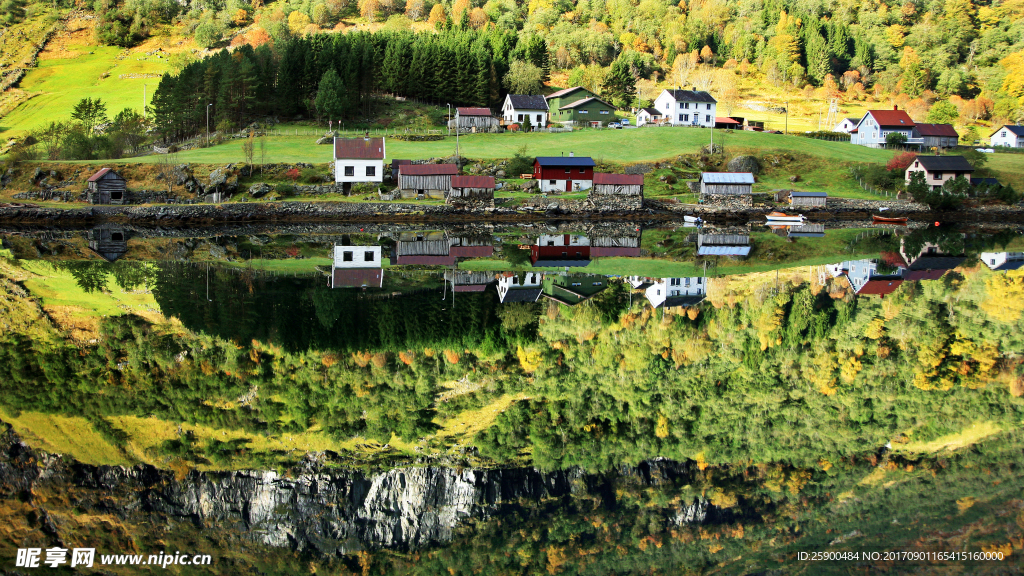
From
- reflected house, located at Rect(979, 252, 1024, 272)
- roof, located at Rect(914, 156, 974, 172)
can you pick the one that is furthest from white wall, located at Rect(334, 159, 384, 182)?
roof, located at Rect(914, 156, 974, 172)

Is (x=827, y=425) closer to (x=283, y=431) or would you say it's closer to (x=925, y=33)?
(x=283, y=431)

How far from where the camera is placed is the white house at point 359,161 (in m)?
60.3

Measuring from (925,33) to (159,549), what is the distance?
15634 centimetres

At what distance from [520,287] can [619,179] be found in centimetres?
3316

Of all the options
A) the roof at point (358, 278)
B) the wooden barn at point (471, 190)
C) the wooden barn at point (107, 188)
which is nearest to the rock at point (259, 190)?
the wooden barn at point (107, 188)

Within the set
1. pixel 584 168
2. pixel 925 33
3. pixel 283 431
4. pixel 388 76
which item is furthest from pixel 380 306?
pixel 925 33

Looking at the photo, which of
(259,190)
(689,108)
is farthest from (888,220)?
(259,190)

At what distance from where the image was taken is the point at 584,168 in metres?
62.2

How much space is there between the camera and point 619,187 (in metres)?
60.3

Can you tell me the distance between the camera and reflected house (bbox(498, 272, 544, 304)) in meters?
27.6

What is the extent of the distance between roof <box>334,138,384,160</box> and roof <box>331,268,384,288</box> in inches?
1131

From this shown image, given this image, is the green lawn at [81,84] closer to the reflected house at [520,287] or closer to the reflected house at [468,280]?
the reflected house at [468,280]

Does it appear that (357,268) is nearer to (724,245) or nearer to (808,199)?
(724,245)

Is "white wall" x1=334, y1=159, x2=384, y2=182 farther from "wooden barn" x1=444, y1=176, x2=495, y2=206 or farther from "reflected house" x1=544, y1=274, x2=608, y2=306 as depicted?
"reflected house" x1=544, y1=274, x2=608, y2=306
